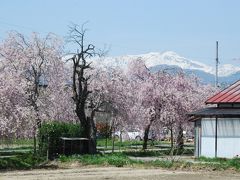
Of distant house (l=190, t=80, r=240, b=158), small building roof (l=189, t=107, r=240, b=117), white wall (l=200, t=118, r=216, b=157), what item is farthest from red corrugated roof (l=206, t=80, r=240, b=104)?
white wall (l=200, t=118, r=216, b=157)

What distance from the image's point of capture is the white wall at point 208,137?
34.1m

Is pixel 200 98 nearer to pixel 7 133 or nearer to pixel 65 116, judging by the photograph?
pixel 65 116

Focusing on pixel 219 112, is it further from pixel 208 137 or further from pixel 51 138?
pixel 51 138

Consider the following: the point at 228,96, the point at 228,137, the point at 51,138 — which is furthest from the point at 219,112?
the point at 51,138

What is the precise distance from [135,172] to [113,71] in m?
19.1

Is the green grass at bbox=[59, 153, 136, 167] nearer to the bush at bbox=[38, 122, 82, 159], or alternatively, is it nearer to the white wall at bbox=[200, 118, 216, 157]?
the bush at bbox=[38, 122, 82, 159]

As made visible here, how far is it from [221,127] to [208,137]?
126 centimetres

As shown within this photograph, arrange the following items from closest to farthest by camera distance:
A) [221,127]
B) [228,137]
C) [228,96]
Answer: [228,137]
[221,127]
[228,96]

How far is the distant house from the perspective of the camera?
32938mm

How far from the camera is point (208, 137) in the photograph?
113 ft

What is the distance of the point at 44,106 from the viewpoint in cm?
3400

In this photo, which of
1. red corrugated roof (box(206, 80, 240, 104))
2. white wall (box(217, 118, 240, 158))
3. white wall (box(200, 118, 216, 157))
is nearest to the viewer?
white wall (box(217, 118, 240, 158))

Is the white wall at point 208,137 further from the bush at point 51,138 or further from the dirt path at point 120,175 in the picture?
the bush at point 51,138

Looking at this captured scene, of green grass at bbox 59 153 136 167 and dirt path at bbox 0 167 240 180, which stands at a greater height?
green grass at bbox 59 153 136 167
